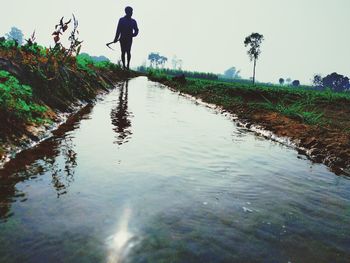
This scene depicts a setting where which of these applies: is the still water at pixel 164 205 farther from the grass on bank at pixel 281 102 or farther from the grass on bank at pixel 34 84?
the grass on bank at pixel 281 102

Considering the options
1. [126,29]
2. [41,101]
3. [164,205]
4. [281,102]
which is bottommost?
[164,205]

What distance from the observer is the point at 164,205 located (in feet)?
6.62

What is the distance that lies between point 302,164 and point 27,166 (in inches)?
106

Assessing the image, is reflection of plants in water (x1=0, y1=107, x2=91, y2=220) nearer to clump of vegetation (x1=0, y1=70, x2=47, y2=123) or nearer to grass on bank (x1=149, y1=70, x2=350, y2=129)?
clump of vegetation (x1=0, y1=70, x2=47, y2=123)

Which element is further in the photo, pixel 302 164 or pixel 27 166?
pixel 302 164

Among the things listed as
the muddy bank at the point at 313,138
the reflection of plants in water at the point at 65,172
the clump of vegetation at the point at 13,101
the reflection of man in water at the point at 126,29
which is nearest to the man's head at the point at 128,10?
the reflection of man in water at the point at 126,29

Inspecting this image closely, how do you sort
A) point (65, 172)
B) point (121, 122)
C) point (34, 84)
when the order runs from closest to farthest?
point (65, 172), point (34, 84), point (121, 122)

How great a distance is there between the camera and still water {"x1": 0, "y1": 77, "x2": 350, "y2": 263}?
1.52m

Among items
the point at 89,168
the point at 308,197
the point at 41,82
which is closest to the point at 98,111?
the point at 41,82

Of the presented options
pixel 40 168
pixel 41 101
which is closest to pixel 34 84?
pixel 41 101

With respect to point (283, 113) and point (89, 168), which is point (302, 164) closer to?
point (89, 168)

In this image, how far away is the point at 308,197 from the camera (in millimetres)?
2441

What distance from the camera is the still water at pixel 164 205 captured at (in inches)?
59.9

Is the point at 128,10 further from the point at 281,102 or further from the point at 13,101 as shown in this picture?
the point at 13,101
